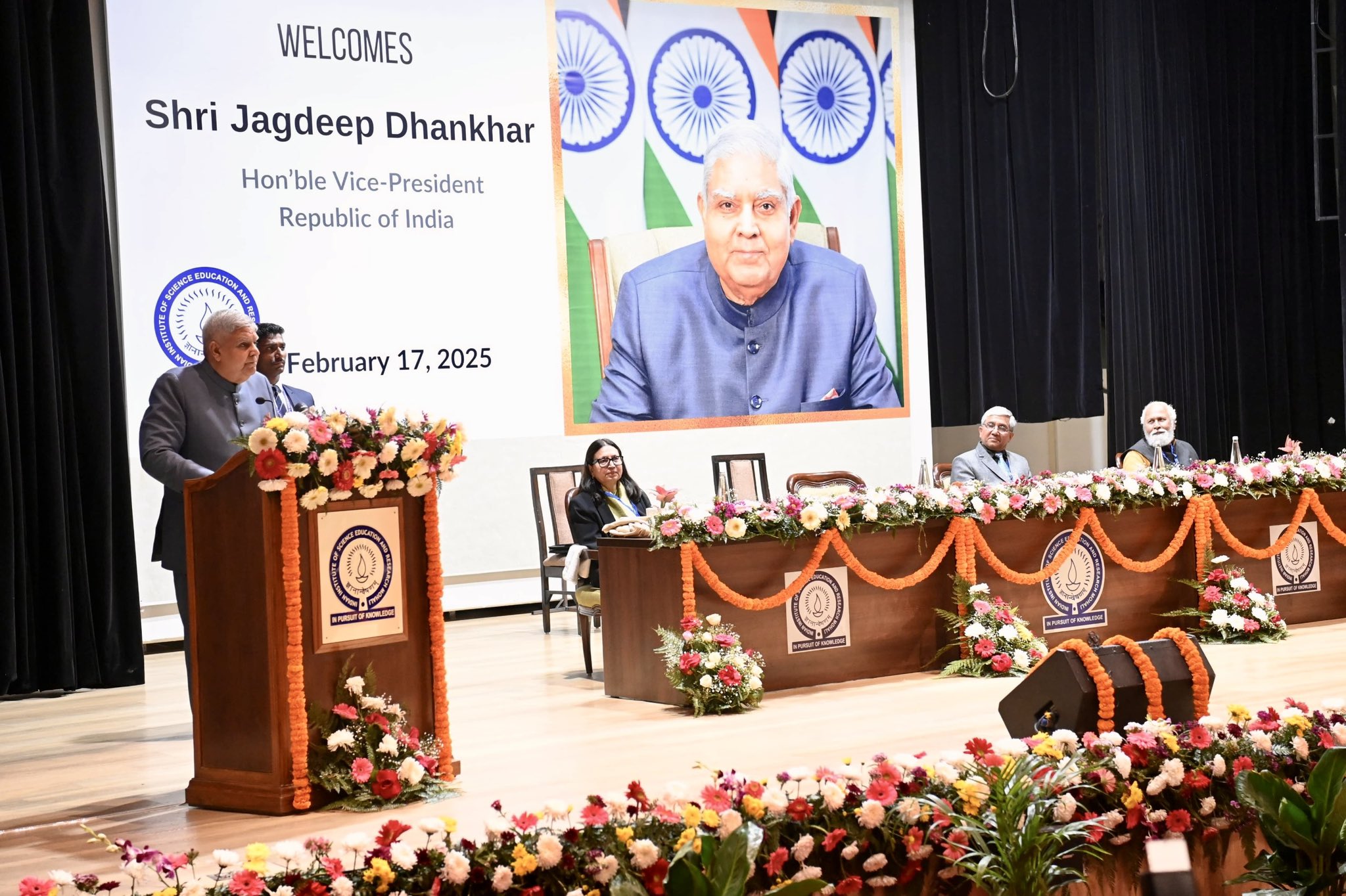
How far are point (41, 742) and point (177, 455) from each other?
5.23 ft

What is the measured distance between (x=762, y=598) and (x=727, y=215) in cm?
448

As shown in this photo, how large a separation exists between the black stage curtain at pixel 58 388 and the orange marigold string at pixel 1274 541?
5.11 meters

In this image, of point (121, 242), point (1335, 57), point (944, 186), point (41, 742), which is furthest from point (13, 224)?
point (1335, 57)

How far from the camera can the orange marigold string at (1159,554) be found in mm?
6578

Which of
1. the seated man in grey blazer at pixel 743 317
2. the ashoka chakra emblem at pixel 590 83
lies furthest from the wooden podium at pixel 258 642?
the ashoka chakra emblem at pixel 590 83

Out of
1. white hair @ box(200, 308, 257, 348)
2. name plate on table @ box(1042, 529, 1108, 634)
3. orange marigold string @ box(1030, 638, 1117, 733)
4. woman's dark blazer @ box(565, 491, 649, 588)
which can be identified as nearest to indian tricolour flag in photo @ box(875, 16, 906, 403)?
name plate on table @ box(1042, 529, 1108, 634)

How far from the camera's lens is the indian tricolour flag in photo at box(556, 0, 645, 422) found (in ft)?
30.3

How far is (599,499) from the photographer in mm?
6773

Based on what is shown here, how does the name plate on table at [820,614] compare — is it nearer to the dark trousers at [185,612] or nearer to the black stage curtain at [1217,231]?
the dark trousers at [185,612]

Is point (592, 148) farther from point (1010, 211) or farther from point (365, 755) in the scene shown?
point (365, 755)

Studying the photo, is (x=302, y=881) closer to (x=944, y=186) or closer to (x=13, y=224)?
(x=13, y=224)

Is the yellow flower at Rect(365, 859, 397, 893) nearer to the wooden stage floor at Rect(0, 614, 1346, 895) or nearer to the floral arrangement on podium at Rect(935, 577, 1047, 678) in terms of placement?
the wooden stage floor at Rect(0, 614, 1346, 895)

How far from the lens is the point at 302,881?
2.79 m

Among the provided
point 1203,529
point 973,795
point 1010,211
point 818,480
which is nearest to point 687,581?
point 973,795
